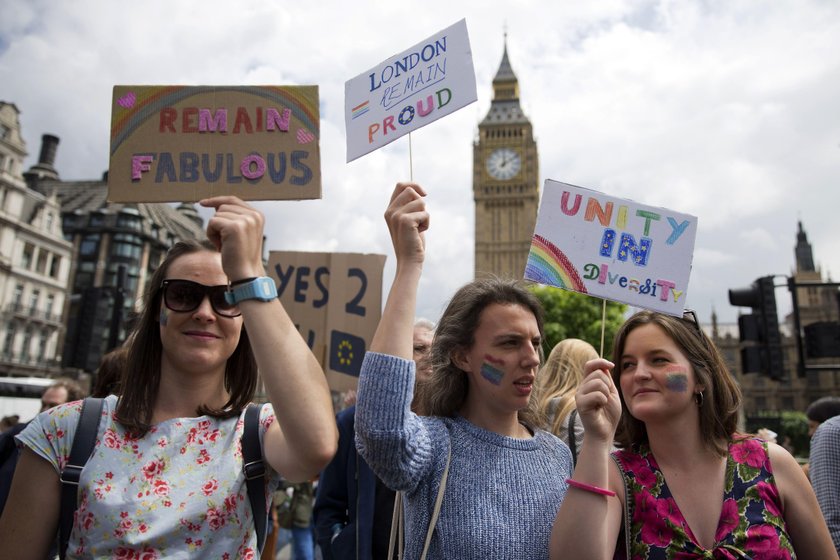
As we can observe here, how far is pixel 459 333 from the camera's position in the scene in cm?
208

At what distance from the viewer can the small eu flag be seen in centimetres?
438

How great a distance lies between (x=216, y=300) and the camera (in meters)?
1.73

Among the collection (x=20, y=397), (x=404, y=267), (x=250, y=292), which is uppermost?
(x=404, y=267)

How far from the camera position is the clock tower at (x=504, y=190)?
65250mm

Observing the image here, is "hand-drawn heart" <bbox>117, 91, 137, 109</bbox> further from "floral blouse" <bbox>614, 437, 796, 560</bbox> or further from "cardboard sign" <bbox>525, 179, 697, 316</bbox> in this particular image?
"floral blouse" <bbox>614, 437, 796, 560</bbox>

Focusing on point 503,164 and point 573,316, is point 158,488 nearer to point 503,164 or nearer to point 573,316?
point 573,316

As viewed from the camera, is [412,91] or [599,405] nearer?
[599,405]

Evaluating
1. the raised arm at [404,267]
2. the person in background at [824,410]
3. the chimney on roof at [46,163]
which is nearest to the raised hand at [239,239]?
the raised arm at [404,267]

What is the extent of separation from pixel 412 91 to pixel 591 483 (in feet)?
5.00

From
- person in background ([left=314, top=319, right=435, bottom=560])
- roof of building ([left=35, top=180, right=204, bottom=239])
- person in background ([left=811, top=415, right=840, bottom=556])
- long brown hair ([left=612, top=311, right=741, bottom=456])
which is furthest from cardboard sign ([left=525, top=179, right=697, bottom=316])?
roof of building ([left=35, top=180, right=204, bottom=239])

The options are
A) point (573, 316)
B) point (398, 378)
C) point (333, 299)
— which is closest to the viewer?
point (398, 378)

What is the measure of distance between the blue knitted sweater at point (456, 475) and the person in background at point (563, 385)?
1.18 meters

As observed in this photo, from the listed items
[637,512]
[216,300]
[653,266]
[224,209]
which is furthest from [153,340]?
[653,266]

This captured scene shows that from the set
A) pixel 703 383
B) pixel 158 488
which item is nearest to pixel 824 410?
pixel 703 383
